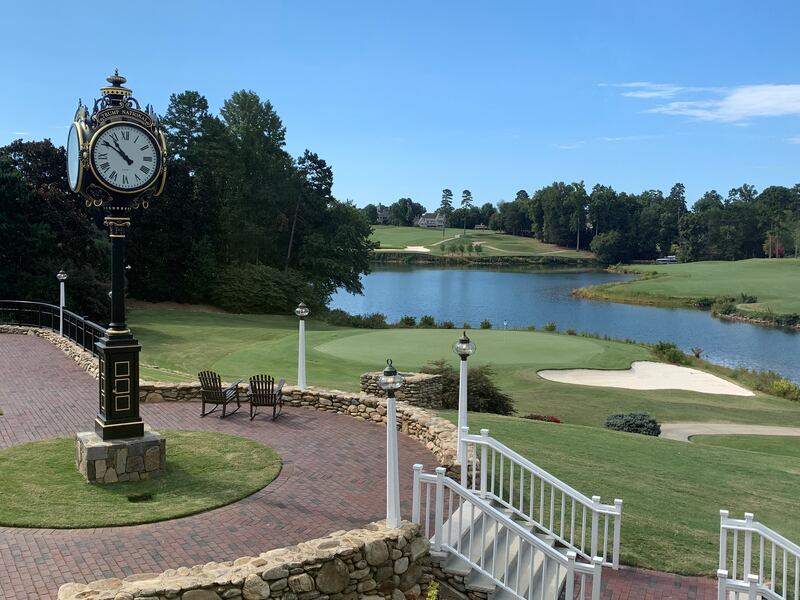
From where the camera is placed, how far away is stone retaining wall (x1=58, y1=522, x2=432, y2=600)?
6008 millimetres

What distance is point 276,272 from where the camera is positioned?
166 ft

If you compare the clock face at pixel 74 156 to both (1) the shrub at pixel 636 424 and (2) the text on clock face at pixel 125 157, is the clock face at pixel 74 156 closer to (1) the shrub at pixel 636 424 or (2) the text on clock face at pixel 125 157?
(2) the text on clock face at pixel 125 157

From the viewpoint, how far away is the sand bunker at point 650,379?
23344 mm

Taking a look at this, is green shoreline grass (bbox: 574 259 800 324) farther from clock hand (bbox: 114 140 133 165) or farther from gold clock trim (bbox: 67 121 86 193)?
gold clock trim (bbox: 67 121 86 193)

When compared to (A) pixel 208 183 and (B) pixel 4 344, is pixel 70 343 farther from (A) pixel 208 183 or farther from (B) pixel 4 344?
(A) pixel 208 183

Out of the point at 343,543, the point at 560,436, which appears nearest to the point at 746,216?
the point at 560,436

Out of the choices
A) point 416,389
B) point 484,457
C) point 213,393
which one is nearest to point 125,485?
point 213,393

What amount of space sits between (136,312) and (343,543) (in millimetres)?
35931

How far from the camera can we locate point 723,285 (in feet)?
273

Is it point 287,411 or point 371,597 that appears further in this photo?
point 287,411

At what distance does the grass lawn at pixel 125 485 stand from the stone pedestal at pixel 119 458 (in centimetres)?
Answer: 14

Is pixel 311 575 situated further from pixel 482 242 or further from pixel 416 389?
pixel 482 242

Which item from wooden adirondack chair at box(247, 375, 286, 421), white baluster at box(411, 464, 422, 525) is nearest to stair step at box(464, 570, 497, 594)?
white baluster at box(411, 464, 422, 525)

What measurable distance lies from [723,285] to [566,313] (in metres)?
34.8
